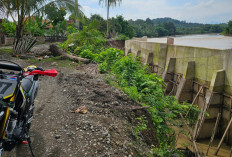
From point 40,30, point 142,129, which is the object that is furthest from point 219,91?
point 40,30

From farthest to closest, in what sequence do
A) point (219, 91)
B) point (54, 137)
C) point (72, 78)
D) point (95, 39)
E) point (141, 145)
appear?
point (95, 39) < point (219, 91) < point (72, 78) < point (141, 145) < point (54, 137)

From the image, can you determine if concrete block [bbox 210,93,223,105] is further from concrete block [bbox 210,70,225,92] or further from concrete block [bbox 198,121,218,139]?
concrete block [bbox 198,121,218,139]

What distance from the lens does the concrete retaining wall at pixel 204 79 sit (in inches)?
335

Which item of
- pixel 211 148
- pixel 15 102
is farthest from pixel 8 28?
pixel 15 102

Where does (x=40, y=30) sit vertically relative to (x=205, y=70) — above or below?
above

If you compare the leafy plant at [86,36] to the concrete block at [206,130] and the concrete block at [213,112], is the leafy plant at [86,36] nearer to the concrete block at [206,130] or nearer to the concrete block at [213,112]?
the concrete block at [213,112]

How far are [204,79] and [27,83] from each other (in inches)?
360

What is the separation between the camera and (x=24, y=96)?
2.44m

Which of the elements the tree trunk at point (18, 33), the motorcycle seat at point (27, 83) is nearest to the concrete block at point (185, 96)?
the motorcycle seat at point (27, 83)

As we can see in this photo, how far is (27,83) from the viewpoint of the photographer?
8.79 feet

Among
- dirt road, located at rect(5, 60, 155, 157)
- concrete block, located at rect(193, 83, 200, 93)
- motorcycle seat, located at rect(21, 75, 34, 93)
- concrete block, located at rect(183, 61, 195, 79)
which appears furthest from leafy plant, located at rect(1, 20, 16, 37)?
motorcycle seat, located at rect(21, 75, 34, 93)

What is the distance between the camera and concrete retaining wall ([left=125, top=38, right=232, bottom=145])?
8500mm

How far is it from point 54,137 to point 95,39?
442 inches

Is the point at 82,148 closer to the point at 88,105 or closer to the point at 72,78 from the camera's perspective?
the point at 88,105
